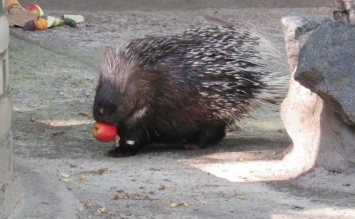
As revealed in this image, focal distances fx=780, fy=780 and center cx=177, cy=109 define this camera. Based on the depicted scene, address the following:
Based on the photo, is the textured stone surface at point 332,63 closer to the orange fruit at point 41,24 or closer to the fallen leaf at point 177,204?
the fallen leaf at point 177,204

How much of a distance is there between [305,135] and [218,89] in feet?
2.86

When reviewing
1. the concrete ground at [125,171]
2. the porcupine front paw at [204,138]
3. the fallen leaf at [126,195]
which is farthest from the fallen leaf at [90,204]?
the porcupine front paw at [204,138]

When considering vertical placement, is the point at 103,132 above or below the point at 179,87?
below

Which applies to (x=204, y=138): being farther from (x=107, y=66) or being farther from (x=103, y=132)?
(x=107, y=66)

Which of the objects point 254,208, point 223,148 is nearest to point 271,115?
point 223,148

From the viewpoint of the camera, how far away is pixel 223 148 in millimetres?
5781

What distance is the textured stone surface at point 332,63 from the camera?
424cm

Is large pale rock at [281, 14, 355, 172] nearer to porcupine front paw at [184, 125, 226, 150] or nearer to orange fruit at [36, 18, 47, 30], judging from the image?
porcupine front paw at [184, 125, 226, 150]

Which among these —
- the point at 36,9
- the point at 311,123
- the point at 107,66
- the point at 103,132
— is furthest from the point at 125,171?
the point at 36,9

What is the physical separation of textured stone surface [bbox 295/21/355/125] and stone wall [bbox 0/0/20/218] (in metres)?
1.58

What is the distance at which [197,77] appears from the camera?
5555 mm

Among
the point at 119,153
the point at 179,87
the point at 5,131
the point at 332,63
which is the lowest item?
the point at 119,153

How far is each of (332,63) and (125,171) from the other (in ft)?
4.97

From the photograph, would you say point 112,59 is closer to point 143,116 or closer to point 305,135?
point 143,116
